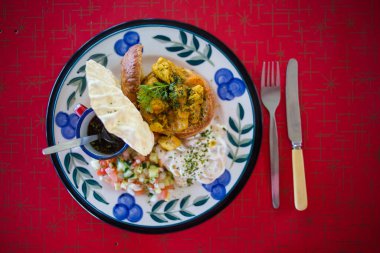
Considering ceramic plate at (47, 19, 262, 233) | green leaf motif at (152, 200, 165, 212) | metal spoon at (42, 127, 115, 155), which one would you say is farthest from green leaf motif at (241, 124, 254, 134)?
metal spoon at (42, 127, 115, 155)

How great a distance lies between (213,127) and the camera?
6.98 feet

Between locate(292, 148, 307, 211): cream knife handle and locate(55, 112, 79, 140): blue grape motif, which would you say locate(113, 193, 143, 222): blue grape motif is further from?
locate(292, 148, 307, 211): cream knife handle

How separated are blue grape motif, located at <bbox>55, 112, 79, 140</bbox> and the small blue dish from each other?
0.16 meters

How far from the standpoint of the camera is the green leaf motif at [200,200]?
2123mm

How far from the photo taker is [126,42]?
6.91ft

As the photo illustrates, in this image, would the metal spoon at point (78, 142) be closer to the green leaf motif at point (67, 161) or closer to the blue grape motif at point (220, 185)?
the green leaf motif at point (67, 161)

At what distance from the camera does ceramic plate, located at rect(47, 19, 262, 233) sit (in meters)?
2.10

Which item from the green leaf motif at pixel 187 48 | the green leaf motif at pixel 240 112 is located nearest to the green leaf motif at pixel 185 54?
the green leaf motif at pixel 187 48

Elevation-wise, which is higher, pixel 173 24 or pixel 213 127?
pixel 173 24

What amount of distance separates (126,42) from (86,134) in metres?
0.61

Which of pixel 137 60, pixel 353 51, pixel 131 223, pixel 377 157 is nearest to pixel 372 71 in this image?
pixel 353 51

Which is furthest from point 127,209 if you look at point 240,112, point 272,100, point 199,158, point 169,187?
point 272,100

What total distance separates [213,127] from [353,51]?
1053 mm

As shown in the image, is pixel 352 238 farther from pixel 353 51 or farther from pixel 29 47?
pixel 29 47
